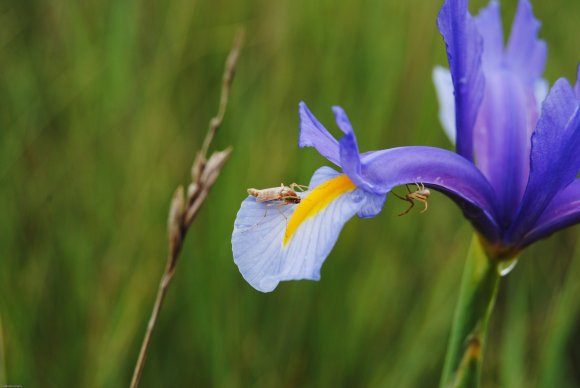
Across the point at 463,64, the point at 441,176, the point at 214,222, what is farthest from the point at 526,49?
the point at 214,222

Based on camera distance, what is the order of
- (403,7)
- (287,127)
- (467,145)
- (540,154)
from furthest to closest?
(403,7) < (287,127) < (467,145) < (540,154)

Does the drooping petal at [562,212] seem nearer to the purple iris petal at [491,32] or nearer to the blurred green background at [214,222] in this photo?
the purple iris petal at [491,32]

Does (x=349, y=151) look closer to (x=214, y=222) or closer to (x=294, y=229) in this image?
(x=294, y=229)

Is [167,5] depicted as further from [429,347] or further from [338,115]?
[338,115]

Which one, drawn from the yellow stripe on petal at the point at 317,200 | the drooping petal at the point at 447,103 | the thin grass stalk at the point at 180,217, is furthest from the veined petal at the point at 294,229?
the drooping petal at the point at 447,103

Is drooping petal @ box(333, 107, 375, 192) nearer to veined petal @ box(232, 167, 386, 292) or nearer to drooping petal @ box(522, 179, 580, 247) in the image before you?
veined petal @ box(232, 167, 386, 292)

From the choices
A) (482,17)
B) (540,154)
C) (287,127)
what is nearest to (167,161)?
(287,127)
